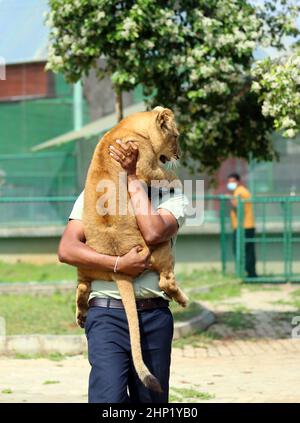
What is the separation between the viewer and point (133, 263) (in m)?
4.64

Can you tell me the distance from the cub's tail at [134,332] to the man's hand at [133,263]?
5 centimetres

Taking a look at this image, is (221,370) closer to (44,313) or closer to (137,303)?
(44,313)

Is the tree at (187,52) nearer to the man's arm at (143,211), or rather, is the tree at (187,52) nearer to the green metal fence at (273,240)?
the man's arm at (143,211)

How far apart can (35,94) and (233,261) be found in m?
11.4

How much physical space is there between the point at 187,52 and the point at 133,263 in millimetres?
5788

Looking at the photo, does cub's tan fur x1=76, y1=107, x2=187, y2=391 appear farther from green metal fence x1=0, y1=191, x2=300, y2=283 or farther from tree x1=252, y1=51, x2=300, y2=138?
green metal fence x1=0, y1=191, x2=300, y2=283

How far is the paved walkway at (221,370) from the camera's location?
7.67 m

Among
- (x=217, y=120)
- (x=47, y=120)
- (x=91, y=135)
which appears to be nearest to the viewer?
(x=217, y=120)

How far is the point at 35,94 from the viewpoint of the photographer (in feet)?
86.8

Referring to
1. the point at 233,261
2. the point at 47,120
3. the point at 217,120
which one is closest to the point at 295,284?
the point at 233,261

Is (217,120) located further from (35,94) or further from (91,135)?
(35,94)

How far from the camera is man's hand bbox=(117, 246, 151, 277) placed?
4637 millimetres

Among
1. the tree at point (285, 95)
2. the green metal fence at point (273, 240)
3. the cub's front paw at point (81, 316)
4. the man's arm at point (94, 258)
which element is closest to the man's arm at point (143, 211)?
the man's arm at point (94, 258)

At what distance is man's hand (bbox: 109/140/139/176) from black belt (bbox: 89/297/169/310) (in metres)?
0.69
